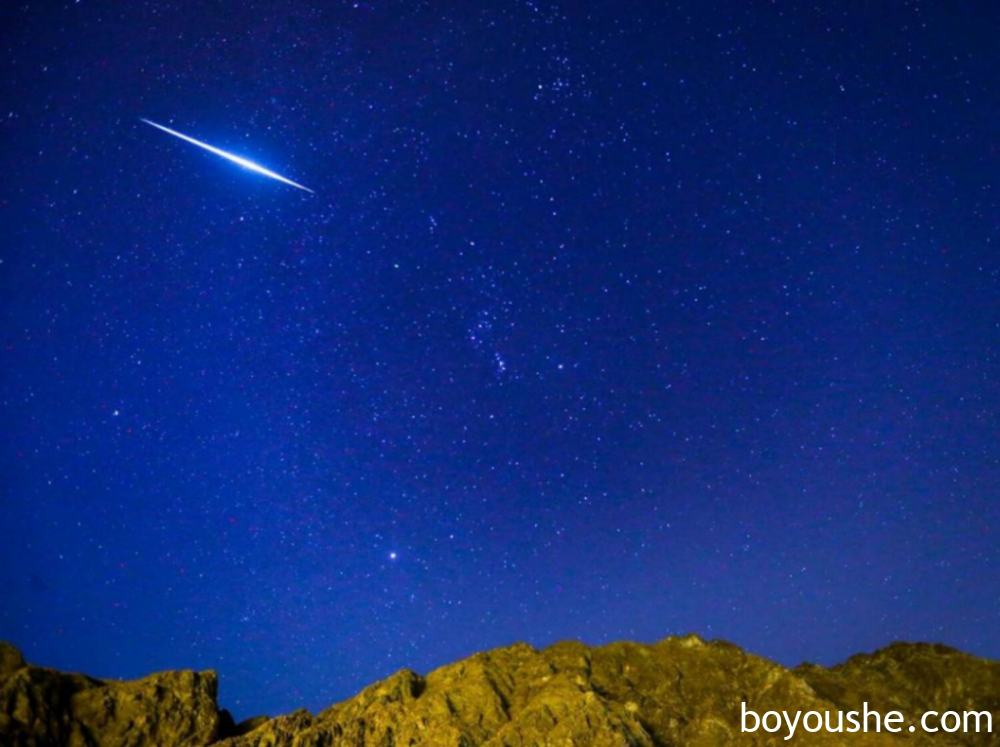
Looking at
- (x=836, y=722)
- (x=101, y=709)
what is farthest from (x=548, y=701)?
(x=101, y=709)

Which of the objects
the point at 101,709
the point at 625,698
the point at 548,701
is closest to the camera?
the point at 548,701

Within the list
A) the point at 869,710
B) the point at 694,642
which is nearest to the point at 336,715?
the point at 694,642

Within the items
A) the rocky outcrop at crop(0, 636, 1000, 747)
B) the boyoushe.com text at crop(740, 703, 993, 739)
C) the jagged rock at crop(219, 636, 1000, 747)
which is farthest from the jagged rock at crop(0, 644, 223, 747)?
the boyoushe.com text at crop(740, 703, 993, 739)

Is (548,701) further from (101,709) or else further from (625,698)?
(101,709)

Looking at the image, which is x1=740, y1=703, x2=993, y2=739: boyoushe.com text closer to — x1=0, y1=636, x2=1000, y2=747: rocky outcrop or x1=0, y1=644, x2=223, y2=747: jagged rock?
x1=0, y1=636, x2=1000, y2=747: rocky outcrop

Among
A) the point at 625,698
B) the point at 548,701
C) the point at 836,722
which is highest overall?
the point at 625,698

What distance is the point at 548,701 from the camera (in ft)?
68.5

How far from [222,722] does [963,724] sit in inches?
1100

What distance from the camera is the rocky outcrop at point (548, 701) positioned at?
20.3 meters

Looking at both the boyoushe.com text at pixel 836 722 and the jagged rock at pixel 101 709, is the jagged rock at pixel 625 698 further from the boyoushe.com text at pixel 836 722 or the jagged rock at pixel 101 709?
the jagged rock at pixel 101 709

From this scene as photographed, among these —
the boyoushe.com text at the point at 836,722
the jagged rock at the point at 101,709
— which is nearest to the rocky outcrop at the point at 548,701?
the jagged rock at the point at 101,709

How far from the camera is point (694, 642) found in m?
25.2

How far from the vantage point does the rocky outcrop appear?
798 inches

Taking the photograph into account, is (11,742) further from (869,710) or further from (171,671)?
(869,710)
